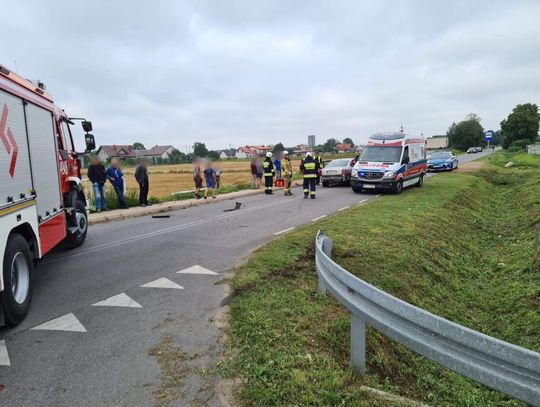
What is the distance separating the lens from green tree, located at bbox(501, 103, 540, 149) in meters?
88.0

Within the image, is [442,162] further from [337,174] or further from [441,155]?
[337,174]

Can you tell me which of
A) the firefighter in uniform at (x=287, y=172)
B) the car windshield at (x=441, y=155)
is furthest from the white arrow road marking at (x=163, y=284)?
the car windshield at (x=441, y=155)

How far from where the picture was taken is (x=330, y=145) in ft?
458

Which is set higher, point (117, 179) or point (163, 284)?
point (117, 179)

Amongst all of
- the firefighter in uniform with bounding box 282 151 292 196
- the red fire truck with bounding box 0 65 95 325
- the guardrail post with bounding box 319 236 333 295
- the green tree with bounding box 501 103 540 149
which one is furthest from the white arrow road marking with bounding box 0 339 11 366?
the green tree with bounding box 501 103 540 149

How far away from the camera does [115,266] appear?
274 inches

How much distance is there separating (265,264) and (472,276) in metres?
4.15

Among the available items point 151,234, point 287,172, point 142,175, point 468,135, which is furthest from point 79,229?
point 468,135

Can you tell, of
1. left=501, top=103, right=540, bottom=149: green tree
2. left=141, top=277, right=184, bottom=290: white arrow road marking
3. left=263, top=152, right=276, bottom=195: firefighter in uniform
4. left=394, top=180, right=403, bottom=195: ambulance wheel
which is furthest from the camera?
left=501, top=103, right=540, bottom=149: green tree

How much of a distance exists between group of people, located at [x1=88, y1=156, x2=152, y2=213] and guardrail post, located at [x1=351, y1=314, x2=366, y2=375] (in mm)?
11408

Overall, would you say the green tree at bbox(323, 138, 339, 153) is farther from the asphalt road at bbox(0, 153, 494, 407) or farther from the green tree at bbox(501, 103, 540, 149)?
the asphalt road at bbox(0, 153, 494, 407)

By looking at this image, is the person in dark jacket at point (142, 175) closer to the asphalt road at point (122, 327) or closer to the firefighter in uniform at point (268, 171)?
the firefighter in uniform at point (268, 171)

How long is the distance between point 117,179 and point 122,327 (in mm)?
10992

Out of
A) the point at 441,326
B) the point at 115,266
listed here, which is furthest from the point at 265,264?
the point at 441,326
